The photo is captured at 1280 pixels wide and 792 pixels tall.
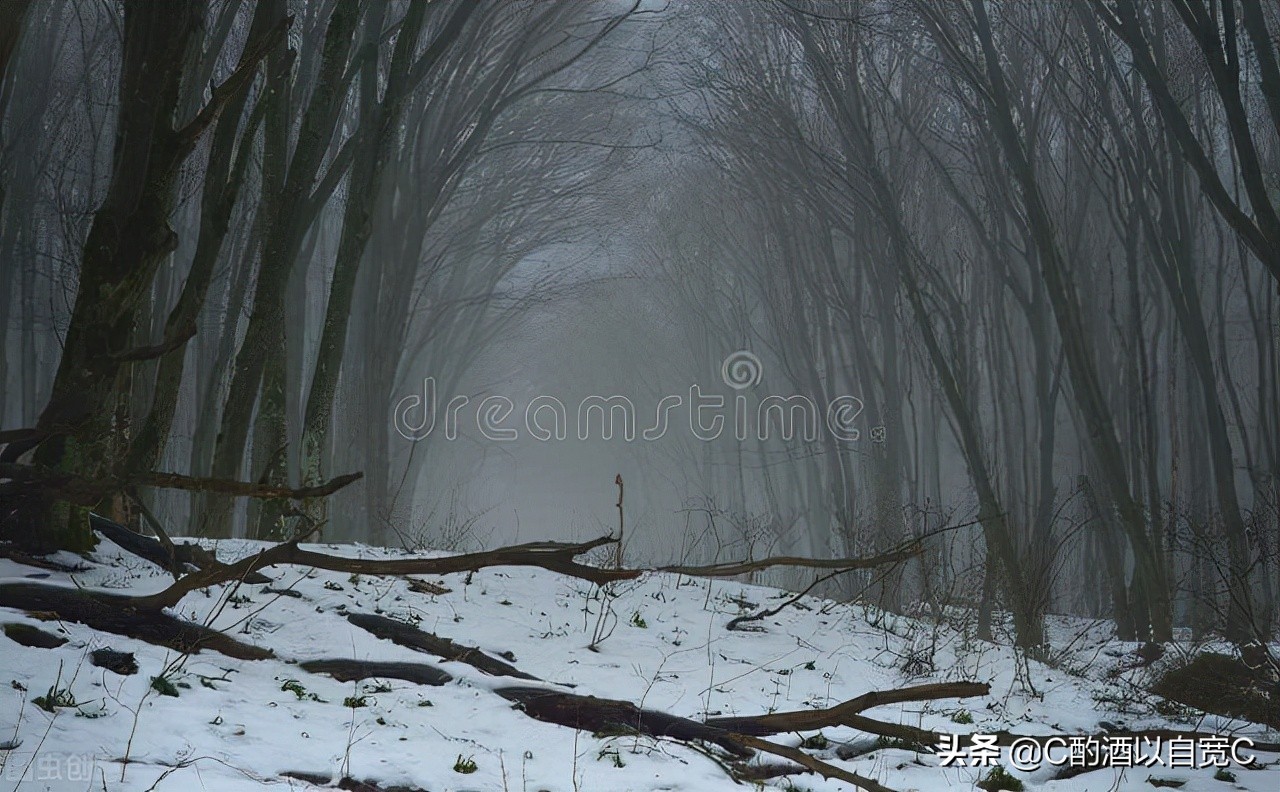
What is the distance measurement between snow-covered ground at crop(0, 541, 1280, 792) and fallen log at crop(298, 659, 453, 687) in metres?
0.06

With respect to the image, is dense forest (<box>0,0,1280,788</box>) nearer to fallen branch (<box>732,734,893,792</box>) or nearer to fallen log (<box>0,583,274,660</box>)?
fallen log (<box>0,583,274,660</box>)

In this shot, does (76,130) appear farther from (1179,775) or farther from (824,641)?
(1179,775)

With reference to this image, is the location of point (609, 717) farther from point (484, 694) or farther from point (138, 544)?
point (138, 544)

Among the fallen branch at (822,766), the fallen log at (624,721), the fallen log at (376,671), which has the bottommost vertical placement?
the fallen log at (624,721)

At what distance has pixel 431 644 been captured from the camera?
4207 millimetres

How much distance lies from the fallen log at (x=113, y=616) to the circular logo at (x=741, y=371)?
18.6 meters

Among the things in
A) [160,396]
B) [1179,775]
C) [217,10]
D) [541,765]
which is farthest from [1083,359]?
[217,10]

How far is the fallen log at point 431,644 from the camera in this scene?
407 centimetres

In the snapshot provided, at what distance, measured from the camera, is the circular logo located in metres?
21.8

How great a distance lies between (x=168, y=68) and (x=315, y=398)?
345 centimetres

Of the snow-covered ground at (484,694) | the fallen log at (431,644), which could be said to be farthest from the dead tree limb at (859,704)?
the fallen log at (431,644)

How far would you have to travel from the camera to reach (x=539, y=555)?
286 cm

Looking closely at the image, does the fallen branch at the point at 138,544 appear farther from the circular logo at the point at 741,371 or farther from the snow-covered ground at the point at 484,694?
the circular logo at the point at 741,371

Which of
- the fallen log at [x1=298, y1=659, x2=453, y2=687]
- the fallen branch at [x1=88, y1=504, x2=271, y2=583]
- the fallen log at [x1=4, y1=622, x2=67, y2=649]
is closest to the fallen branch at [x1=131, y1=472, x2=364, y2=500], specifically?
the fallen log at [x1=4, y1=622, x2=67, y2=649]
